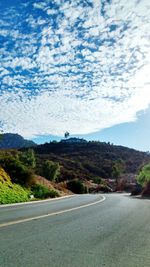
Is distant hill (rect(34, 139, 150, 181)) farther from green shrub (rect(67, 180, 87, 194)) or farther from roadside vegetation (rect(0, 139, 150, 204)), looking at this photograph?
green shrub (rect(67, 180, 87, 194))

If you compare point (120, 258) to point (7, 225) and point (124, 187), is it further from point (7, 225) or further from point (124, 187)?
point (124, 187)

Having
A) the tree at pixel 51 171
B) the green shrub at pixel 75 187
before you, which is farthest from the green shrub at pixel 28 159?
the green shrub at pixel 75 187

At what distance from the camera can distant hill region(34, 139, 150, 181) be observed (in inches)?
5500

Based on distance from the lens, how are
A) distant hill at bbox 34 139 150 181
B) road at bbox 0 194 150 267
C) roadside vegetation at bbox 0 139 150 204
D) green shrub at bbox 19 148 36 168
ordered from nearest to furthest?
1. road at bbox 0 194 150 267
2. roadside vegetation at bbox 0 139 150 204
3. green shrub at bbox 19 148 36 168
4. distant hill at bbox 34 139 150 181

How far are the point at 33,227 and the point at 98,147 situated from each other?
186 m

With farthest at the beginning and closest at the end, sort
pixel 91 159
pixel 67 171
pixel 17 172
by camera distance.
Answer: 1. pixel 91 159
2. pixel 67 171
3. pixel 17 172

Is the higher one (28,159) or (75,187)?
(28,159)

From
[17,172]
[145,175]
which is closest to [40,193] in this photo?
[17,172]

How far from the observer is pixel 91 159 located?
6550 inches

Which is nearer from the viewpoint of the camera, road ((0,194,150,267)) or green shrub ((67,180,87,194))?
road ((0,194,150,267))

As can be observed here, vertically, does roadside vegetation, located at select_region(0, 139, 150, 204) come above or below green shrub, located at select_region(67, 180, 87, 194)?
above

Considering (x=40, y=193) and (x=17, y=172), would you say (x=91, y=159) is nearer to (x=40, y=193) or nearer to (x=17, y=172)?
(x=17, y=172)

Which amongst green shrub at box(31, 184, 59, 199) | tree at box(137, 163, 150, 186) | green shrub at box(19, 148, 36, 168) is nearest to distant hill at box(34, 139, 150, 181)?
green shrub at box(19, 148, 36, 168)

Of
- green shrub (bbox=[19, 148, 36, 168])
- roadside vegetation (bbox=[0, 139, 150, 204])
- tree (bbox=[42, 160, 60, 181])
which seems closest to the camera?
roadside vegetation (bbox=[0, 139, 150, 204])
